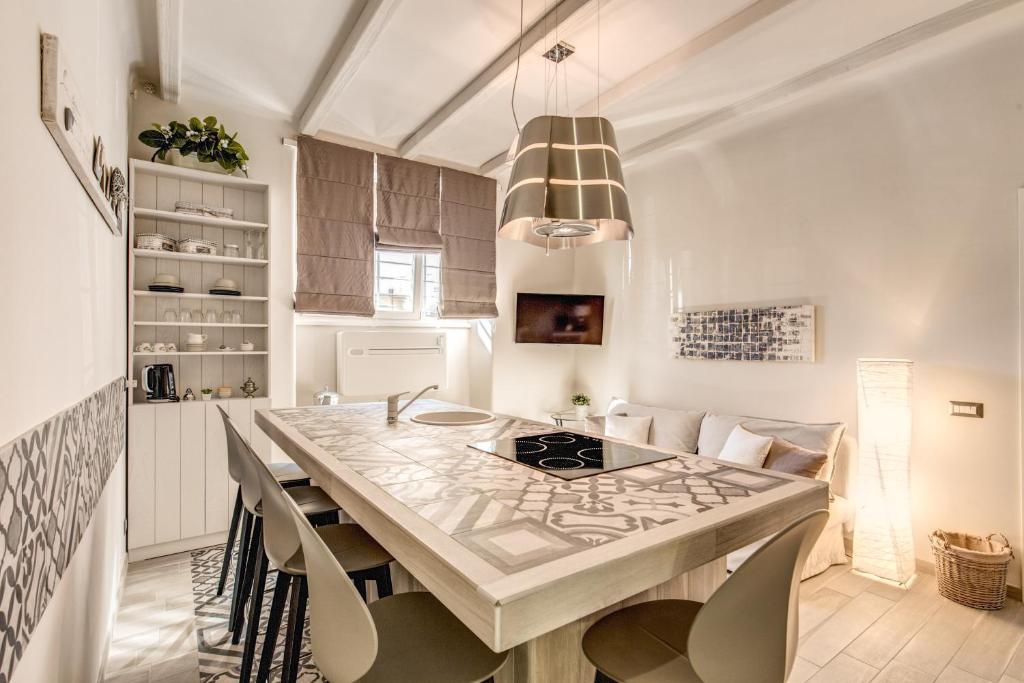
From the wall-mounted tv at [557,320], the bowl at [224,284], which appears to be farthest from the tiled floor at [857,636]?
the wall-mounted tv at [557,320]

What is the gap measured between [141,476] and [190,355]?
0.80m

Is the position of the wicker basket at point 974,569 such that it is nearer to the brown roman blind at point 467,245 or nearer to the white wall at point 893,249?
the white wall at point 893,249

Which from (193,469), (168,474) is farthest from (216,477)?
(168,474)

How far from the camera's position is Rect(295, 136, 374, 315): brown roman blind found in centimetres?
384

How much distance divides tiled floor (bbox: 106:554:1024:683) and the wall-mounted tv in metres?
2.63

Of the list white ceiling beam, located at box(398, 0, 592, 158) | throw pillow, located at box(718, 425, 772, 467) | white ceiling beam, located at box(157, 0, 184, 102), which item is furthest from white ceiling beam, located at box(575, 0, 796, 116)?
white ceiling beam, located at box(157, 0, 184, 102)

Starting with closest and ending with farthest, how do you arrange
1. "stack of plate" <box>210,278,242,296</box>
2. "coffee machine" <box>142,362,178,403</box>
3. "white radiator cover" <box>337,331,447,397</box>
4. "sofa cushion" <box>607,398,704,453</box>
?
"coffee machine" <box>142,362,178,403</box> → "stack of plate" <box>210,278,242,296</box> → "sofa cushion" <box>607,398,704,453</box> → "white radiator cover" <box>337,331,447,397</box>

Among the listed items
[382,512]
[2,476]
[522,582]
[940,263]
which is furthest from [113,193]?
[940,263]

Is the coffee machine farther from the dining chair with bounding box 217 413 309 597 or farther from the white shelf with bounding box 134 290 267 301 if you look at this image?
the dining chair with bounding box 217 413 309 597

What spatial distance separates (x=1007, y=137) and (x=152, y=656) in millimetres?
4636

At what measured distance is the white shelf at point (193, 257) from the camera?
9.97ft

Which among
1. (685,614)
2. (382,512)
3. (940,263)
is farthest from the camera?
(940,263)

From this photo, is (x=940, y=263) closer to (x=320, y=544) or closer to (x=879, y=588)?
(x=879, y=588)

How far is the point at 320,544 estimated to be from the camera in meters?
0.93
